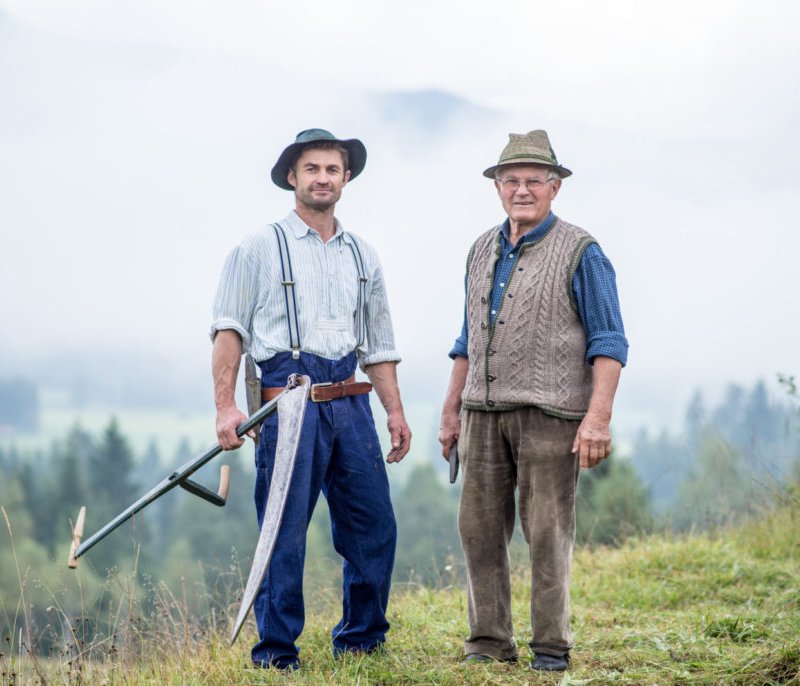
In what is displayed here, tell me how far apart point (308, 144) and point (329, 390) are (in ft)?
3.81

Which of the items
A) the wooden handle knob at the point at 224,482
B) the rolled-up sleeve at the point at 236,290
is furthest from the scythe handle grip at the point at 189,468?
the rolled-up sleeve at the point at 236,290

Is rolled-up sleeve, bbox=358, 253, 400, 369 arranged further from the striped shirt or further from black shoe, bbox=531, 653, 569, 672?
black shoe, bbox=531, 653, 569, 672

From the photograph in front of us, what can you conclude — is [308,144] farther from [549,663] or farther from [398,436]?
[549,663]

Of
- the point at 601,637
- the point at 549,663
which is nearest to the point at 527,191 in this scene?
the point at 549,663

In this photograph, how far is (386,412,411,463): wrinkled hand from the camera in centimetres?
556

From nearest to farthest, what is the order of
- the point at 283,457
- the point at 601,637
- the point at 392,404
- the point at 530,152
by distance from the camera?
1. the point at 283,457
2. the point at 530,152
3. the point at 392,404
4. the point at 601,637

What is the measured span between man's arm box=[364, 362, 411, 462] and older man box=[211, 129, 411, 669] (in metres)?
0.04

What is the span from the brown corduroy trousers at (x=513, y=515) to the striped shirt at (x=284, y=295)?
0.76m

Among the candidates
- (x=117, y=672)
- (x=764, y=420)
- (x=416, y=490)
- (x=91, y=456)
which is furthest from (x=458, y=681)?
(x=416, y=490)

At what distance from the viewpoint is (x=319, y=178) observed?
5320 mm

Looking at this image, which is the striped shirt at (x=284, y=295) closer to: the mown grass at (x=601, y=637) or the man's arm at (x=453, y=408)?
the man's arm at (x=453, y=408)

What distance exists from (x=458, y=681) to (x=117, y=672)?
1.56 meters

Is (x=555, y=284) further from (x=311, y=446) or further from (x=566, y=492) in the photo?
(x=311, y=446)

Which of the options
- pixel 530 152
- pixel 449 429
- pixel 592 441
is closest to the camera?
pixel 592 441
